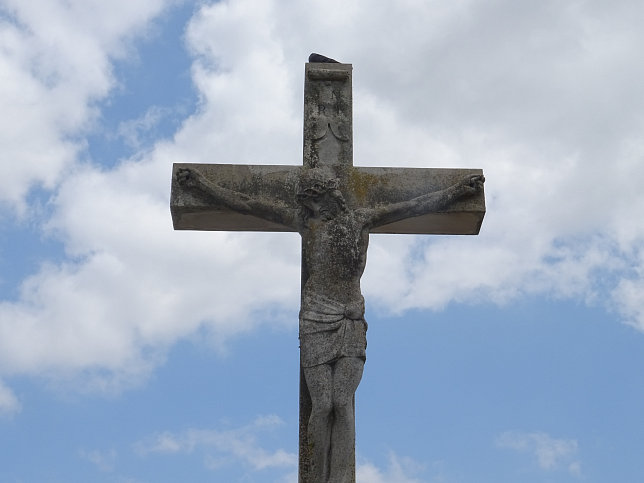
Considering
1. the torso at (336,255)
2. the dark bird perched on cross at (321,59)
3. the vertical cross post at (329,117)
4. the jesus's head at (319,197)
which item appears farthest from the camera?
the dark bird perched on cross at (321,59)

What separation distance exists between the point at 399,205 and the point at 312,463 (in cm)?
222

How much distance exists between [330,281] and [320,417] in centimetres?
102

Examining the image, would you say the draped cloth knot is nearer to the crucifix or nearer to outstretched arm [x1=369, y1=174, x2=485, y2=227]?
the crucifix

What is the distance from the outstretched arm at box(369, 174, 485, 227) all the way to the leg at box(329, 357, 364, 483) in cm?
133

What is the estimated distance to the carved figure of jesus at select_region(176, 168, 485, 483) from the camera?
6586 mm

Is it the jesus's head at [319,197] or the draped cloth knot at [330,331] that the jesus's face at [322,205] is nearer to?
the jesus's head at [319,197]

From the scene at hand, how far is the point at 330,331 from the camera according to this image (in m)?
6.70

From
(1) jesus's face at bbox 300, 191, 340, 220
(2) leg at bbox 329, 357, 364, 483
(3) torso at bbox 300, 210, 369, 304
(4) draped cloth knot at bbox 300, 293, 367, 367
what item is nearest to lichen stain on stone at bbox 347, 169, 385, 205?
(3) torso at bbox 300, 210, 369, 304

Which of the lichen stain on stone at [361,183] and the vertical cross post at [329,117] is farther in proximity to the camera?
the vertical cross post at [329,117]

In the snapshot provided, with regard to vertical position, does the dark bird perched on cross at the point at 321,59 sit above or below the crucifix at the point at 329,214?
above

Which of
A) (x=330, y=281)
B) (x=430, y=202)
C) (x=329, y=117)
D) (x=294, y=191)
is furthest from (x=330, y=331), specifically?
→ (x=329, y=117)

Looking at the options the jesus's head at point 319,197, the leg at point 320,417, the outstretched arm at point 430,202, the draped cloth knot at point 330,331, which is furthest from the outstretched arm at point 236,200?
the leg at point 320,417

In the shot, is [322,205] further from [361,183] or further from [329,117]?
[329,117]

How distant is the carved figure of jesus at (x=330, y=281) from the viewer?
21.6 feet
